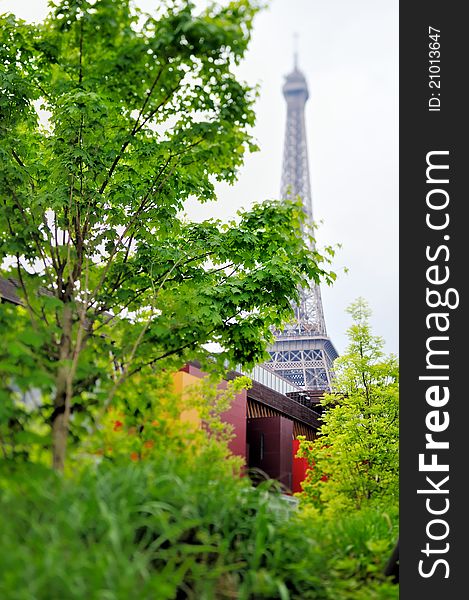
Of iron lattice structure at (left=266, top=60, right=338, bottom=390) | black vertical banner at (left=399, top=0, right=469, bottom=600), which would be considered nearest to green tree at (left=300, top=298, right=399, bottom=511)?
black vertical banner at (left=399, top=0, right=469, bottom=600)

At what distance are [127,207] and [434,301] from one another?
5894 millimetres

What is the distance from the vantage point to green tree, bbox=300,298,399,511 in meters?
14.1

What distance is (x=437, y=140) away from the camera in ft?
23.8

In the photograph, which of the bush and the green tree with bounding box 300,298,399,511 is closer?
the bush

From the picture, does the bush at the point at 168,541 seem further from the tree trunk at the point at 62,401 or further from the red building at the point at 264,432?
the red building at the point at 264,432

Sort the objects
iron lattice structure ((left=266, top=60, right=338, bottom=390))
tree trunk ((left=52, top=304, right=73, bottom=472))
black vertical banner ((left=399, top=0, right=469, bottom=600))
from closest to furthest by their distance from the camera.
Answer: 1. tree trunk ((left=52, top=304, right=73, bottom=472))
2. black vertical banner ((left=399, top=0, right=469, bottom=600))
3. iron lattice structure ((left=266, top=60, right=338, bottom=390))

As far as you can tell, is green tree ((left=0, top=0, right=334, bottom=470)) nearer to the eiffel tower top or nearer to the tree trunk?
the tree trunk

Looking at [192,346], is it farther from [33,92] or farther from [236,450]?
[236,450]

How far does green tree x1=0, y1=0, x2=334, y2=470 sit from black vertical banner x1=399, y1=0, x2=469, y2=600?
1894 millimetres

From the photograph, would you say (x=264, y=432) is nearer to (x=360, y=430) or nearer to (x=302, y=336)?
(x=360, y=430)

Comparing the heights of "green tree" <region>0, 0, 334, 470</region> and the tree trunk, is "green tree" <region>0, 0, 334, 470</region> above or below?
above

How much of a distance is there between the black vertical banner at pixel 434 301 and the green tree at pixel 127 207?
1894 mm

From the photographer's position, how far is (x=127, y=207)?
11.1m

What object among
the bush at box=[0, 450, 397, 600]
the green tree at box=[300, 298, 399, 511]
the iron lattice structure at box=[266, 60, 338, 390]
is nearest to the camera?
the bush at box=[0, 450, 397, 600]
